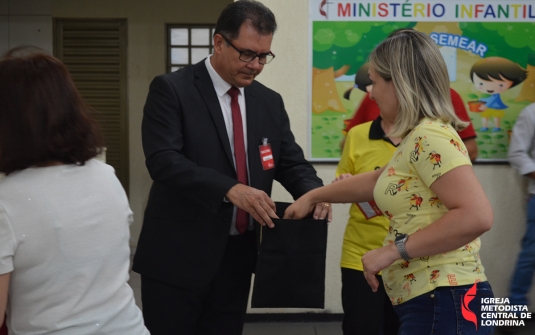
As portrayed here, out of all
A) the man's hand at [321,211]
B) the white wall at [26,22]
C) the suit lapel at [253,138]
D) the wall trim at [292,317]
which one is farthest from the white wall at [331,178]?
the white wall at [26,22]

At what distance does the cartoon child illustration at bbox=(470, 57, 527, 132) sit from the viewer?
165 inches

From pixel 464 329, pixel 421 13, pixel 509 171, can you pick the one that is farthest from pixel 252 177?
pixel 509 171

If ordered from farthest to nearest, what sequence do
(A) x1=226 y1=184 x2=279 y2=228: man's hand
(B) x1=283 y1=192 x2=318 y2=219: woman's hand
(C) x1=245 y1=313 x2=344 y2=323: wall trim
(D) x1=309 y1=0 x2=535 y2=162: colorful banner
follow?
(C) x1=245 y1=313 x2=344 y2=323: wall trim → (D) x1=309 y1=0 x2=535 y2=162: colorful banner → (B) x1=283 y1=192 x2=318 y2=219: woman's hand → (A) x1=226 y1=184 x2=279 y2=228: man's hand

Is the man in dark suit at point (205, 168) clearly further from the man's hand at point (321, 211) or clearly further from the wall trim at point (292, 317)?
the wall trim at point (292, 317)

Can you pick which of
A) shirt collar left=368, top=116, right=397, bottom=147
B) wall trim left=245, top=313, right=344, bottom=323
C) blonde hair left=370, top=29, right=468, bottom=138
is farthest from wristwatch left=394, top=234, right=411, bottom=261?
wall trim left=245, top=313, right=344, bottom=323

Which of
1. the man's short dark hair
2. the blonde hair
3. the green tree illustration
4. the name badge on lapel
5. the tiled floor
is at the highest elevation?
the green tree illustration

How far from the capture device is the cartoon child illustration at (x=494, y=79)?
4203mm

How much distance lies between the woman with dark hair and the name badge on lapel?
1005mm

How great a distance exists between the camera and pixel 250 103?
2426 mm

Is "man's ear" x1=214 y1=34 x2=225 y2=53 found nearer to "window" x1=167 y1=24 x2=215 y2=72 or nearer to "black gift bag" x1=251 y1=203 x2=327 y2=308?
"black gift bag" x1=251 y1=203 x2=327 y2=308

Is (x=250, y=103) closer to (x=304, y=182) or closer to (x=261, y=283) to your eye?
(x=304, y=182)

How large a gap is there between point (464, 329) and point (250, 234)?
3.13 feet

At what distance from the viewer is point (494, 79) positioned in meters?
4.22

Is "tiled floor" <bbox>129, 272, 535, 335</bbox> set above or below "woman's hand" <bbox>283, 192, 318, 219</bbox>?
below
